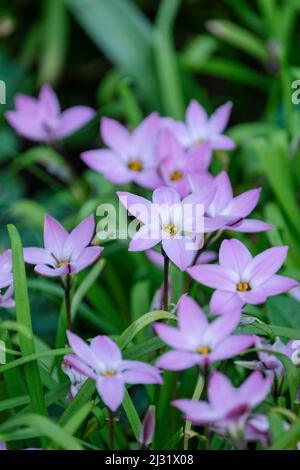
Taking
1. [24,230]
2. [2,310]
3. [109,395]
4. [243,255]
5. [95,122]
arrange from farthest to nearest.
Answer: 1. [95,122]
2. [24,230]
3. [2,310]
4. [243,255]
5. [109,395]

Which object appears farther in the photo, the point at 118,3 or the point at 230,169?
the point at 118,3

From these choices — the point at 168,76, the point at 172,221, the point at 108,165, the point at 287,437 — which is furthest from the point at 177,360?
the point at 168,76

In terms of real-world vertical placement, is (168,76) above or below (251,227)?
above

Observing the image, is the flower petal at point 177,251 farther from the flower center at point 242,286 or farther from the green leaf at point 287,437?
the green leaf at point 287,437

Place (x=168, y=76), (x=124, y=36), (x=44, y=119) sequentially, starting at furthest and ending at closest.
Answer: (x=124, y=36) < (x=168, y=76) < (x=44, y=119)

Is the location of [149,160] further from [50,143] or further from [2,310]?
[2,310]

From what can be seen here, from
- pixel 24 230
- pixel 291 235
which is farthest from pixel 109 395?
pixel 24 230

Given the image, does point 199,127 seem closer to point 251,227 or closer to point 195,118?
point 195,118
